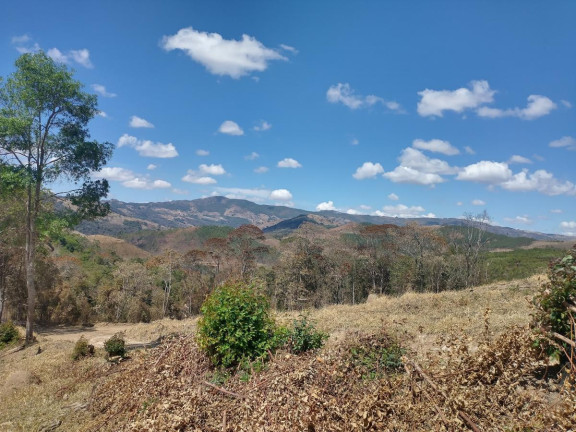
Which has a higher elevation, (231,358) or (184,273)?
(231,358)

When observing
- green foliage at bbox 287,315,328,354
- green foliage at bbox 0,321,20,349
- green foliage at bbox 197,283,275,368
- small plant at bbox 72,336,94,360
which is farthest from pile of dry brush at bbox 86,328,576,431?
green foliage at bbox 0,321,20,349

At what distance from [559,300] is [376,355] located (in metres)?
2.26

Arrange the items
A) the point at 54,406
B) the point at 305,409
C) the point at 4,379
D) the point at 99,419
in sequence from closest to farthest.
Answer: the point at 305,409 < the point at 99,419 < the point at 54,406 < the point at 4,379

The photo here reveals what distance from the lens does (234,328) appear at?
562 cm

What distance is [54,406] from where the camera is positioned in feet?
21.4

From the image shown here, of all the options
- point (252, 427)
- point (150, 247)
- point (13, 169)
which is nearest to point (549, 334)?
point (252, 427)

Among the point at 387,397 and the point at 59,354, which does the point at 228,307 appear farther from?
the point at 59,354

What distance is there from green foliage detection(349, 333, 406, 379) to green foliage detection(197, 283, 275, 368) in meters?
1.43

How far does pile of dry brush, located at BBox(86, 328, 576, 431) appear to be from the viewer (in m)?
3.42

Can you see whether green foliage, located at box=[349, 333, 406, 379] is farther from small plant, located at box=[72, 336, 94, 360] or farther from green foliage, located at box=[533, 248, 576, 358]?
small plant, located at box=[72, 336, 94, 360]

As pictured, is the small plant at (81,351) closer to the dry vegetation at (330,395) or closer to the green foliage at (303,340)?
the dry vegetation at (330,395)

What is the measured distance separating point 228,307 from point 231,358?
0.78m

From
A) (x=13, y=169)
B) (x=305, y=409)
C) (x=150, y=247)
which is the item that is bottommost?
(x=150, y=247)

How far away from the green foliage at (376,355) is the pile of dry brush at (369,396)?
19 millimetres
